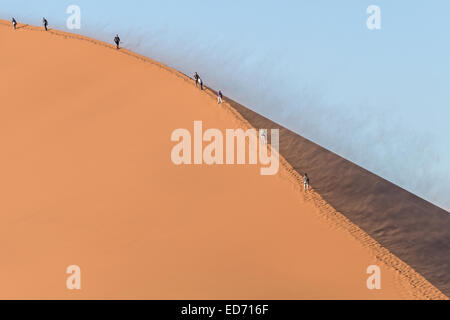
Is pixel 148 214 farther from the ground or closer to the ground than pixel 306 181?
closer to the ground

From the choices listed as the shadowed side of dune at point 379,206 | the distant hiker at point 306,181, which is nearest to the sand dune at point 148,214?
the distant hiker at point 306,181

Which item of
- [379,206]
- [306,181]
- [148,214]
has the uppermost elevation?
[306,181]

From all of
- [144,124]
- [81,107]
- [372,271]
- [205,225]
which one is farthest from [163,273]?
[81,107]

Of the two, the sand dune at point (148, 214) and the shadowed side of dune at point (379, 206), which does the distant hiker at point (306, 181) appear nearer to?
the sand dune at point (148, 214)

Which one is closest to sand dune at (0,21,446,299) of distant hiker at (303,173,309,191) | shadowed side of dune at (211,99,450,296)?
distant hiker at (303,173,309,191)

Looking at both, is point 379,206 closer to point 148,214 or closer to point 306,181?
point 306,181

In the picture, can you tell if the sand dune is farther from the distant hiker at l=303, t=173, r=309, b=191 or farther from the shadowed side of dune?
the shadowed side of dune

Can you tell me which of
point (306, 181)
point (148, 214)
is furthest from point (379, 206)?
point (148, 214)
